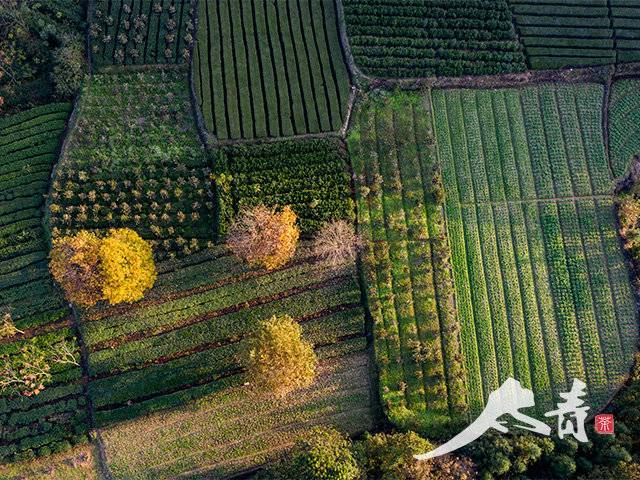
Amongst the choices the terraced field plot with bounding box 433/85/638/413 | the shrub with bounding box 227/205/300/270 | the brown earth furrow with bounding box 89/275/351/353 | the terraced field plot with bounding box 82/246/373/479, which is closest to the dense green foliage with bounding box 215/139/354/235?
the shrub with bounding box 227/205/300/270

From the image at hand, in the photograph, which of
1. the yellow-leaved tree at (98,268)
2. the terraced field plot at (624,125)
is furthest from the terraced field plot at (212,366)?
the terraced field plot at (624,125)

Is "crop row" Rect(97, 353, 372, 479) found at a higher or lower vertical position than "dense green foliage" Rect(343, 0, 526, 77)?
lower

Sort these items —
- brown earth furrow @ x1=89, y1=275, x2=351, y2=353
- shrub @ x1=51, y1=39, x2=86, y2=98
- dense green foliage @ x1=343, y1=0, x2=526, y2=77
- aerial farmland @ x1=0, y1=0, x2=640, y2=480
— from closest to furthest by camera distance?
aerial farmland @ x1=0, y1=0, x2=640, y2=480 → brown earth furrow @ x1=89, y1=275, x2=351, y2=353 → shrub @ x1=51, y1=39, x2=86, y2=98 → dense green foliage @ x1=343, y1=0, x2=526, y2=77

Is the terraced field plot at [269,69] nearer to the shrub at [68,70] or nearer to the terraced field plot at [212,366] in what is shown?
the shrub at [68,70]

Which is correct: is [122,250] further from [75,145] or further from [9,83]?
[9,83]

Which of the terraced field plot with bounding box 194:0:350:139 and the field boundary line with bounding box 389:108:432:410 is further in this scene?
the terraced field plot with bounding box 194:0:350:139

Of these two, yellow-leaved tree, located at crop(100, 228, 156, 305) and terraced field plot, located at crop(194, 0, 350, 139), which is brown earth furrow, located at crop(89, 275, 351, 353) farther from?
terraced field plot, located at crop(194, 0, 350, 139)

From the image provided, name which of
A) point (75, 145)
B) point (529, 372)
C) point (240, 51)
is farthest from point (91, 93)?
point (529, 372)
